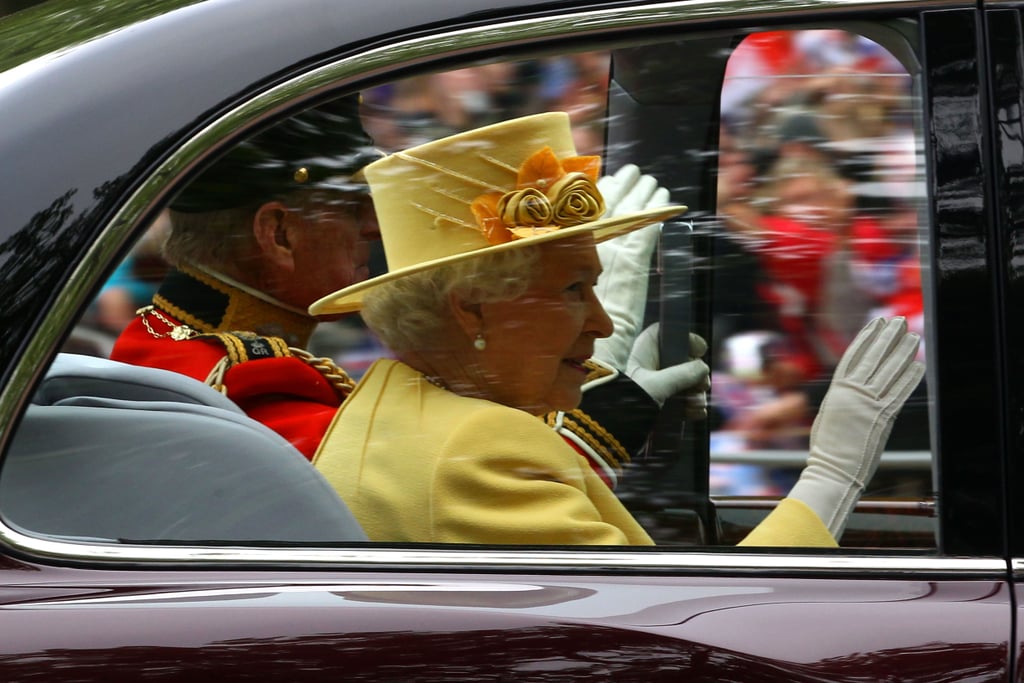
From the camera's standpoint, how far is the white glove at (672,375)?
4.68 feet

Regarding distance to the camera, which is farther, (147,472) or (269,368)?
(269,368)

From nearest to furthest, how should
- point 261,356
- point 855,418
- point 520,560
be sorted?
point 520,560, point 855,418, point 261,356

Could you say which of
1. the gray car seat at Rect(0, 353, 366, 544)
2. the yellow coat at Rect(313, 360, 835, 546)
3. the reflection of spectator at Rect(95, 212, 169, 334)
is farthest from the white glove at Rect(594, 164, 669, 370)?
the reflection of spectator at Rect(95, 212, 169, 334)

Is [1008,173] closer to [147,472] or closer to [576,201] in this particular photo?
[576,201]

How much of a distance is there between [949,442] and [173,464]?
0.75 m

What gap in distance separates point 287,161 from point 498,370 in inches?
12.1

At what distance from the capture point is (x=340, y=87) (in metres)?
1.32

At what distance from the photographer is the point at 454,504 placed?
4.54 feet

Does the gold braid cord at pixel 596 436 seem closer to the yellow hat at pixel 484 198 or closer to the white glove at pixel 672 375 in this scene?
the white glove at pixel 672 375

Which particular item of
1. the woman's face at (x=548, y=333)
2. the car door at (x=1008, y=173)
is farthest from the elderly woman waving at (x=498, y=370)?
the car door at (x=1008, y=173)

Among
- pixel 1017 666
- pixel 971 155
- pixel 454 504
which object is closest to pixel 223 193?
pixel 454 504

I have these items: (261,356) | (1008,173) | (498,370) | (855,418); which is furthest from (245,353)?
(1008,173)

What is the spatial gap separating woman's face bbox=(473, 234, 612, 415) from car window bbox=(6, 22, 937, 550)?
0.28 feet

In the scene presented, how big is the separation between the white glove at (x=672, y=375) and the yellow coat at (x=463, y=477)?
12 cm
